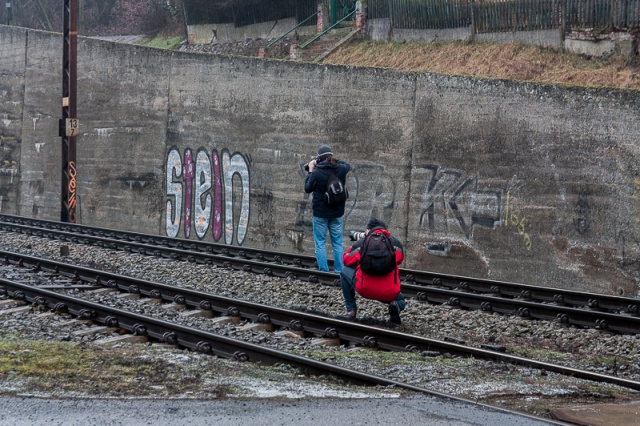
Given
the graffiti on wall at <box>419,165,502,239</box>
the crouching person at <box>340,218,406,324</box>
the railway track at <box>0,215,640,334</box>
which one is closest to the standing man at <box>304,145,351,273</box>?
the railway track at <box>0,215,640,334</box>

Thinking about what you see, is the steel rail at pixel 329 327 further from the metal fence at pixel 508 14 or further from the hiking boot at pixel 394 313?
the metal fence at pixel 508 14

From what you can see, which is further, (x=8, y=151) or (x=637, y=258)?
(x=8, y=151)

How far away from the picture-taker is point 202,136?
71.0 feet

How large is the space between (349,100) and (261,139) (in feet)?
9.11

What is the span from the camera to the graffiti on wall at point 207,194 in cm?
2061

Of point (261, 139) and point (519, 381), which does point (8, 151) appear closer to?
point (261, 139)

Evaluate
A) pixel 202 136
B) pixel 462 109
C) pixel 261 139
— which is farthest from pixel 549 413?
pixel 202 136

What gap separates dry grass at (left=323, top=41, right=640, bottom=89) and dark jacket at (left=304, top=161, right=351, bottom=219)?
251 inches

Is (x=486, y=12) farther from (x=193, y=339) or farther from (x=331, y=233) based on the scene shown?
(x=193, y=339)

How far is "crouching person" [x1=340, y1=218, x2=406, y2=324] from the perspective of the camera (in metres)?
9.87

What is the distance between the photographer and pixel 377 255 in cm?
984

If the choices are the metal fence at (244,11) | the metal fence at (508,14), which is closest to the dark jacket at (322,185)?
the metal fence at (508,14)

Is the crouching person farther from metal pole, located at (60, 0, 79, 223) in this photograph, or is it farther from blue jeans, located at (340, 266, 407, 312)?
metal pole, located at (60, 0, 79, 223)

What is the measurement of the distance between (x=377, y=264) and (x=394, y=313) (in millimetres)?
842
